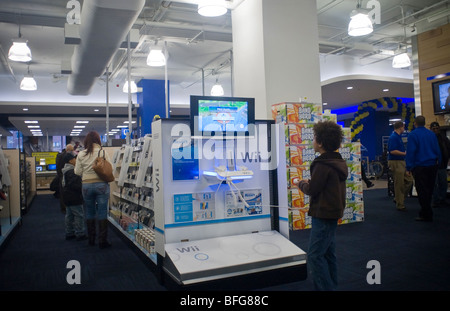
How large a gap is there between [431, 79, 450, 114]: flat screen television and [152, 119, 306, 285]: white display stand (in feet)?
19.2

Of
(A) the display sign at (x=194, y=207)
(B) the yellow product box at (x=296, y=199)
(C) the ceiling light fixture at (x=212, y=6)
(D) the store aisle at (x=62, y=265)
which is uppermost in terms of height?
(C) the ceiling light fixture at (x=212, y=6)

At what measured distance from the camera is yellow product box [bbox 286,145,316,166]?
17.4 ft

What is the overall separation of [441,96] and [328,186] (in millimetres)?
6643

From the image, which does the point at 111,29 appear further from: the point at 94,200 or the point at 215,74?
the point at 215,74

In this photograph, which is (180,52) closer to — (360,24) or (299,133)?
(360,24)

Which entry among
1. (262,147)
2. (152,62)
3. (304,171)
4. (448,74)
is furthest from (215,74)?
(262,147)

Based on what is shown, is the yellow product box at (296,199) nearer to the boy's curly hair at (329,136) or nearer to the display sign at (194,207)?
the display sign at (194,207)

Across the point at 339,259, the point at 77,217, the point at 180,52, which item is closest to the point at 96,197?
the point at 77,217

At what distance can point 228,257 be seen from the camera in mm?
3090

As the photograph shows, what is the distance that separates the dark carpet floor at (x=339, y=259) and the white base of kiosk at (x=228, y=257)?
0.74 ft

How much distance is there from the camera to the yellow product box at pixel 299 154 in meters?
5.31

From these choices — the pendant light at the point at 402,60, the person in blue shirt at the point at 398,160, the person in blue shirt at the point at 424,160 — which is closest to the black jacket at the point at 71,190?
the person in blue shirt at the point at 424,160

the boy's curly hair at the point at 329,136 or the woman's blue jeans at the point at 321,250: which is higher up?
the boy's curly hair at the point at 329,136
